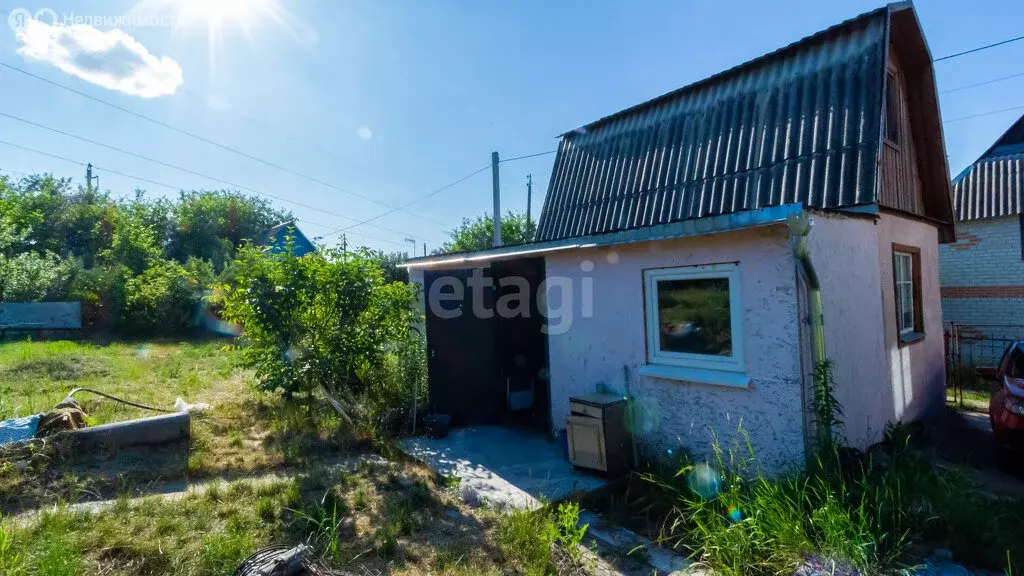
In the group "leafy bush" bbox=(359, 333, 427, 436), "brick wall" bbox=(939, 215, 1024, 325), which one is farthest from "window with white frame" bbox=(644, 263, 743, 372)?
"brick wall" bbox=(939, 215, 1024, 325)

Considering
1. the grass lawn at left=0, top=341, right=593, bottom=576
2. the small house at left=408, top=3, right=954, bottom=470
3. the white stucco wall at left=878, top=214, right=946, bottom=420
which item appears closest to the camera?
the grass lawn at left=0, top=341, right=593, bottom=576

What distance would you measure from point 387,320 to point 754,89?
21.3 feet

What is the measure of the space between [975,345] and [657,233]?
10666mm

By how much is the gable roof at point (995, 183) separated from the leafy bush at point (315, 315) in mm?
11644

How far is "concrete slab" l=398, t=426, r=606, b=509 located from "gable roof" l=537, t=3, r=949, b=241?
2.59 m

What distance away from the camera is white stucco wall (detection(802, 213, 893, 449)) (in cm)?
443

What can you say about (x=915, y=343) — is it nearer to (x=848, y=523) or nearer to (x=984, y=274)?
(x=848, y=523)

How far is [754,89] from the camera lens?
7.30 meters

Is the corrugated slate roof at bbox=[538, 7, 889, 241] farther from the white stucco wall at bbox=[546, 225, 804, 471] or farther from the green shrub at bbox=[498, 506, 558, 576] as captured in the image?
the green shrub at bbox=[498, 506, 558, 576]

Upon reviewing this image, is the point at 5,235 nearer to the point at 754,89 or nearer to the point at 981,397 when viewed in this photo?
the point at 754,89

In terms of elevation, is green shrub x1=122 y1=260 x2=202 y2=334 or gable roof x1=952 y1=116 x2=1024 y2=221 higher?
gable roof x1=952 y1=116 x2=1024 y2=221

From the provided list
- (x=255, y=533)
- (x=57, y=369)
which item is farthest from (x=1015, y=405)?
(x=57, y=369)

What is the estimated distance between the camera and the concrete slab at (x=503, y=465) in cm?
461

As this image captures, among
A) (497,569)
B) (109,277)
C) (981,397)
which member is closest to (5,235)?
(109,277)
